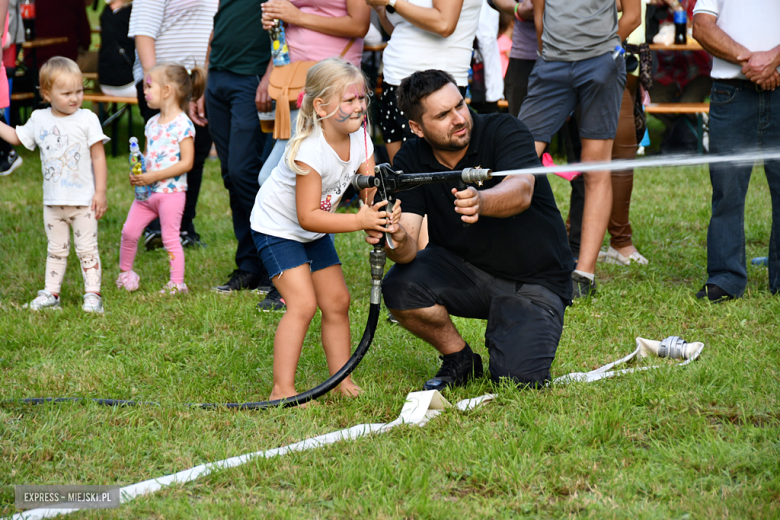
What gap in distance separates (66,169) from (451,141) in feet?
8.69

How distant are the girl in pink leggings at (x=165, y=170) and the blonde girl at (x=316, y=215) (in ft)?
6.29

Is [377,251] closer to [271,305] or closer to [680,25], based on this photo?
[271,305]

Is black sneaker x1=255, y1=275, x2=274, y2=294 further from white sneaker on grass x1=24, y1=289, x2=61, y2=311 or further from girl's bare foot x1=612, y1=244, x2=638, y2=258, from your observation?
girl's bare foot x1=612, y1=244, x2=638, y2=258

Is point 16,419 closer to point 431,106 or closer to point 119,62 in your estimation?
point 431,106

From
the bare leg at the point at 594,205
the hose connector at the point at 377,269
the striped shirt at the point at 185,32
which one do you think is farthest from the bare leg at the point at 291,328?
the striped shirt at the point at 185,32

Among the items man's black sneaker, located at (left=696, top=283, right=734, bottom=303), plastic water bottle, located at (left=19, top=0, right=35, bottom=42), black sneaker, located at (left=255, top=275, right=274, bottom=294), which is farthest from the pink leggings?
plastic water bottle, located at (left=19, top=0, right=35, bottom=42)

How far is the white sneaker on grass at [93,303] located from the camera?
479 centimetres

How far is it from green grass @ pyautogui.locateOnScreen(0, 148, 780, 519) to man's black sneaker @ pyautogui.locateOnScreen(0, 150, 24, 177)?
15.7 ft

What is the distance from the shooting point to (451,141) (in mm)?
3412

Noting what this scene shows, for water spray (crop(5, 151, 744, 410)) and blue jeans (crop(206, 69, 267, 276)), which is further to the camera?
blue jeans (crop(206, 69, 267, 276))

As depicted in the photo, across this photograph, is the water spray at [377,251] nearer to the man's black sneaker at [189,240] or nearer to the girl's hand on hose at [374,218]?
the girl's hand on hose at [374,218]

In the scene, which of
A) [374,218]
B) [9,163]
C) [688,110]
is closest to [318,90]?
[374,218]

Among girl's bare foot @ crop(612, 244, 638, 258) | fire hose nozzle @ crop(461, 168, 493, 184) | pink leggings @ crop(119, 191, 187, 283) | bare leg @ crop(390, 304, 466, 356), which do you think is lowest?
girl's bare foot @ crop(612, 244, 638, 258)

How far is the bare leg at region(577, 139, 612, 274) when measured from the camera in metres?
4.93
